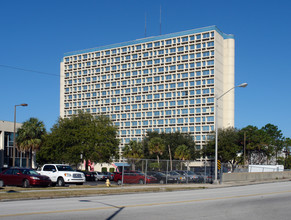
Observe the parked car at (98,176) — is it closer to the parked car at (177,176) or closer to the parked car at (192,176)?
the parked car at (192,176)

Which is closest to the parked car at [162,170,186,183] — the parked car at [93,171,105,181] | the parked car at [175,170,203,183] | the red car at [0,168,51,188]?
the parked car at [175,170,203,183]

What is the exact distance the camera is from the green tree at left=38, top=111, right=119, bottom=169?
59.4m

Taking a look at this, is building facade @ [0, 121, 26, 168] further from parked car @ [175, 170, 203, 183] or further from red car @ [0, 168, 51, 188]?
red car @ [0, 168, 51, 188]

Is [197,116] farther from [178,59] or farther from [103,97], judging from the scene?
[103,97]

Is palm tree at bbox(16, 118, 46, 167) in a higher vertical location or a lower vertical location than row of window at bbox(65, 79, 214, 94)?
lower

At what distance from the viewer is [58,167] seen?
32.8 m

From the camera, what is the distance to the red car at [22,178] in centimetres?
2767

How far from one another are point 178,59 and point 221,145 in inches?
1768

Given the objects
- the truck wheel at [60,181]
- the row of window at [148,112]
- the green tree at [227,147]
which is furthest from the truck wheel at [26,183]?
the row of window at [148,112]

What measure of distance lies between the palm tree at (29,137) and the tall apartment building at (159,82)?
6727 cm

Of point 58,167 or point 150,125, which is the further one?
point 150,125

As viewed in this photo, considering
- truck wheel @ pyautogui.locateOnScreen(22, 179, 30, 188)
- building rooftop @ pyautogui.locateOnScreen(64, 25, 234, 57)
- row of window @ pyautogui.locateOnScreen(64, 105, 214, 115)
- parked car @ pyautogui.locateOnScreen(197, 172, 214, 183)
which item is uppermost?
building rooftop @ pyautogui.locateOnScreen(64, 25, 234, 57)

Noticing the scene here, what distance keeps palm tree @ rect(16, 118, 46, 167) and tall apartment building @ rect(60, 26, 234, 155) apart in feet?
221

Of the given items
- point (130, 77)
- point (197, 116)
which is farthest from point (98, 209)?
point (130, 77)
